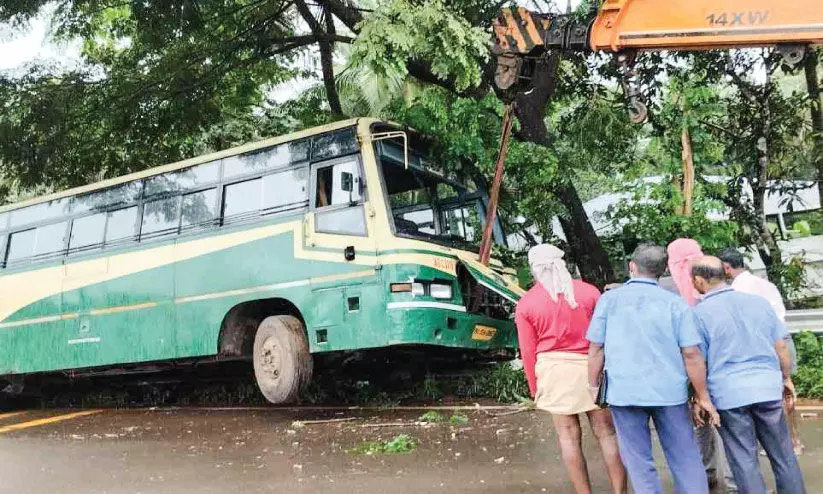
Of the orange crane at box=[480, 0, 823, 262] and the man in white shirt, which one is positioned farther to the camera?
the orange crane at box=[480, 0, 823, 262]

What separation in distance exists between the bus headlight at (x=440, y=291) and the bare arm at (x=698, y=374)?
4.03 metres

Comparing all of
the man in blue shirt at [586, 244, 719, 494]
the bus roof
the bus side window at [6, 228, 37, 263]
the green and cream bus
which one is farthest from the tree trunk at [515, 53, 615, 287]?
the bus side window at [6, 228, 37, 263]

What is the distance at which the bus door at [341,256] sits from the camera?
7.92 meters

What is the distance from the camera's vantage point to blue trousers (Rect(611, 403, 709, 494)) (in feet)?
13.1

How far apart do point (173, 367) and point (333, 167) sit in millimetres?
3751

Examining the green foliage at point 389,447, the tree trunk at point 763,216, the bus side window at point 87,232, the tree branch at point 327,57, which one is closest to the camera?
the green foliage at point 389,447

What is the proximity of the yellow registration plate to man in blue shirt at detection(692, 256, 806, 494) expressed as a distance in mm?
4095

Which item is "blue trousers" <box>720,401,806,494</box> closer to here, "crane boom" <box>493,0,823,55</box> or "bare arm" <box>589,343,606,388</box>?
"bare arm" <box>589,343,606,388</box>

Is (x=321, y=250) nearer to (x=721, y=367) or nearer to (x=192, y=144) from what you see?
(x=721, y=367)

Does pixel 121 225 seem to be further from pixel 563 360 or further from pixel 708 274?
pixel 708 274

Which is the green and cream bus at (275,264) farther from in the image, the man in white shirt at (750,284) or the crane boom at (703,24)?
the man in white shirt at (750,284)

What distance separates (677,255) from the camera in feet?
16.4

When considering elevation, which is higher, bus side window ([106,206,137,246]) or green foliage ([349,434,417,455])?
bus side window ([106,206,137,246])

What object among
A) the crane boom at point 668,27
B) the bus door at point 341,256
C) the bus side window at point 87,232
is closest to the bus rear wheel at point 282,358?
the bus door at point 341,256
